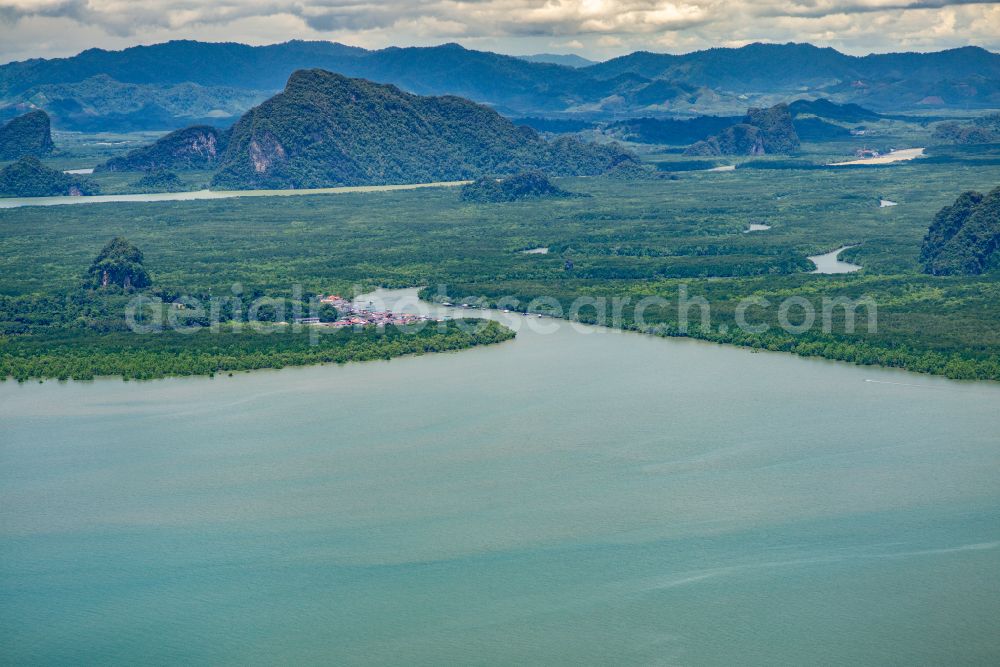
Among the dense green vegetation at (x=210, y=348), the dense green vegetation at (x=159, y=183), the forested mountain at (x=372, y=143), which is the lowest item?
the dense green vegetation at (x=210, y=348)

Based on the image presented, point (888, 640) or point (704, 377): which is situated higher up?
point (704, 377)

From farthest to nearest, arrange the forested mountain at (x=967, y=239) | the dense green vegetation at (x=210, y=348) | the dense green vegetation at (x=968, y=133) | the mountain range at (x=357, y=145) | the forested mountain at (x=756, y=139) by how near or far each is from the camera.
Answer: the forested mountain at (x=756, y=139), the dense green vegetation at (x=968, y=133), the mountain range at (x=357, y=145), the forested mountain at (x=967, y=239), the dense green vegetation at (x=210, y=348)

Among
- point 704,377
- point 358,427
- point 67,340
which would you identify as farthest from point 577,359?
point 67,340

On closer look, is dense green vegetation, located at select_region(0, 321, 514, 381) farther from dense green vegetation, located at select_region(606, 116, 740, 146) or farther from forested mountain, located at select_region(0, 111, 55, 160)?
dense green vegetation, located at select_region(606, 116, 740, 146)

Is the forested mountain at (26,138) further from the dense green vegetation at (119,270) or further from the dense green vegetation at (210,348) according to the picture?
the dense green vegetation at (210,348)

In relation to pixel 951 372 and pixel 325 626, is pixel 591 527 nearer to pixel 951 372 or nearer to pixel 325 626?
pixel 325 626

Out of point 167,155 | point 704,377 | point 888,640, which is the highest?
point 167,155

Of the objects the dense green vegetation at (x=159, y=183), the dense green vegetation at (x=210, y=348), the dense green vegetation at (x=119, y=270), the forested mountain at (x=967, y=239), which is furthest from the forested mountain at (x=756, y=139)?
the dense green vegetation at (x=210, y=348)

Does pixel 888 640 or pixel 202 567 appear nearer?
pixel 888 640

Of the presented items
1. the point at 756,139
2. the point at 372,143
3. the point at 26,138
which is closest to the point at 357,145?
the point at 372,143
